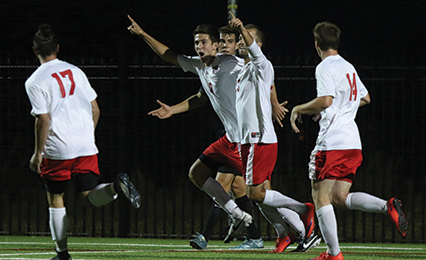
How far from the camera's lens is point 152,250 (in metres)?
9.66

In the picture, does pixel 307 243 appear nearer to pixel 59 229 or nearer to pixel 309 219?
pixel 309 219

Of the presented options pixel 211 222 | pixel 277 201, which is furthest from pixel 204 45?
pixel 211 222

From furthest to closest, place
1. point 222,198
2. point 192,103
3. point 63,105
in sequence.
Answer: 1. point 192,103
2. point 222,198
3. point 63,105

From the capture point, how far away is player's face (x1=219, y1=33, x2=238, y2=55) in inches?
355

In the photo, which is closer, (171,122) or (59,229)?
(59,229)

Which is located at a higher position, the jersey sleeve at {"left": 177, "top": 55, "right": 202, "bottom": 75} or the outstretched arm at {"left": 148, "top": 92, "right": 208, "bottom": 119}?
the jersey sleeve at {"left": 177, "top": 55, "right": 202, "bottom": 75}

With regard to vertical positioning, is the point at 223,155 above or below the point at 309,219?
above

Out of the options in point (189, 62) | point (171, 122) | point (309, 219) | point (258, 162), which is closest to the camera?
point (258, 162)

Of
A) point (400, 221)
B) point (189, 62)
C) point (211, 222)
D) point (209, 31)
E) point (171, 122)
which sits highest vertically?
point (209, 31)

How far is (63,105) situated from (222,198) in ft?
7.77

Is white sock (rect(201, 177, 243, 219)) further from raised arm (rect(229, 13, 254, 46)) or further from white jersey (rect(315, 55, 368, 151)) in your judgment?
raised arm (rect(229, 13, 254, 46))

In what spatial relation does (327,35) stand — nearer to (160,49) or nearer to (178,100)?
(160,49)

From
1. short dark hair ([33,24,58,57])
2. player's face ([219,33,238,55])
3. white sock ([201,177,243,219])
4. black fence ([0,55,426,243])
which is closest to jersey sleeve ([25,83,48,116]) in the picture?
short dark hair ([33,24,58,57])

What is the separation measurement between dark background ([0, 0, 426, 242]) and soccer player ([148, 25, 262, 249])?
1878 millimetres
